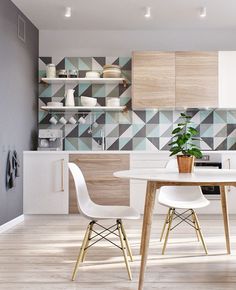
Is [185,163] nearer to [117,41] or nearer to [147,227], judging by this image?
[147,227]

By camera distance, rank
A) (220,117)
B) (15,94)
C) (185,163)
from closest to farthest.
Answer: (185,163) → (15,94) → (220,117)

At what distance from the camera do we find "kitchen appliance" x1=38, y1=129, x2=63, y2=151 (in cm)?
598

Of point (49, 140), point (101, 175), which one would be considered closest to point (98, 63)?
point (49, 140)

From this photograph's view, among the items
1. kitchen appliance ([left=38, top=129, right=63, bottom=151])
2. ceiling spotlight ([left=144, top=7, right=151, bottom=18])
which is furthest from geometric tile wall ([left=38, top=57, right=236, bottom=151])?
ceiling spotlight ([left=144, top=7, right=151, bottom=18])

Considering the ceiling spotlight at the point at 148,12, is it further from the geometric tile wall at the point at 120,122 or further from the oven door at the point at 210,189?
the oven door at the point at 210,189

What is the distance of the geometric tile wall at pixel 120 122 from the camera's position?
6.36 meters

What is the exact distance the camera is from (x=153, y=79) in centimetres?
596

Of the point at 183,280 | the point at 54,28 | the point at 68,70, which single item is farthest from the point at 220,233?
the point at 54,28

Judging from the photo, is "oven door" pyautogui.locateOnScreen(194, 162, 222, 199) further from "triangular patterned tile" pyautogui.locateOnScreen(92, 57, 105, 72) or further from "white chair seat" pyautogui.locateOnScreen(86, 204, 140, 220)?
"white chair seat" pyautogui.locateOnScreen(86, 204, 140, 220)

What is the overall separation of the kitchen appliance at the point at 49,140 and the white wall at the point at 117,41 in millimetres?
1142

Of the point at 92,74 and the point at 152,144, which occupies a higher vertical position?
the point at 92,74

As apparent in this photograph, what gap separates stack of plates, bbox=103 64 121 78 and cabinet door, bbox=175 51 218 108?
787 millimetres

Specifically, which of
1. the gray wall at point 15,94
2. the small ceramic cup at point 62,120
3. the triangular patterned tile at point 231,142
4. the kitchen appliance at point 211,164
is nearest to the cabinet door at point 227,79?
the triangular patterned tile at point 231,142

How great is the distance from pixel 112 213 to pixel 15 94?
264 centimetres
